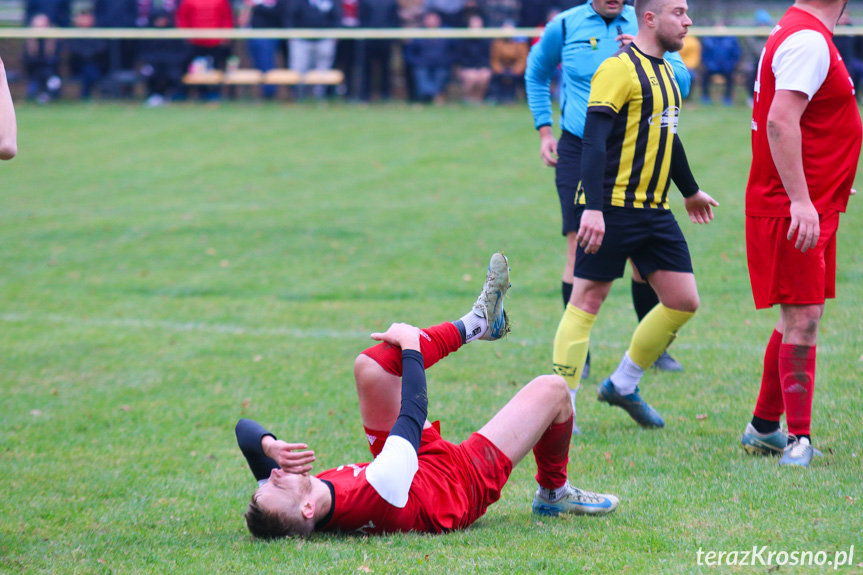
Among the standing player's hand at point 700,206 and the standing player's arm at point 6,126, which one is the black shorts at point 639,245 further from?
the standing player's arm at point 6,126

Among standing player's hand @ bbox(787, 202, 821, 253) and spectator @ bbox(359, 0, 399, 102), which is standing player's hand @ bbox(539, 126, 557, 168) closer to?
standing player's hand @ bbox(787, 202, 821, 253)

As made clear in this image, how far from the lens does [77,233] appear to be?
11727mm

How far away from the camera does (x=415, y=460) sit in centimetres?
370

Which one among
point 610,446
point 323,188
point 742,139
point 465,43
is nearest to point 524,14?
point 465,43

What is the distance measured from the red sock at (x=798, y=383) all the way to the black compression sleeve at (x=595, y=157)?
1208 mm

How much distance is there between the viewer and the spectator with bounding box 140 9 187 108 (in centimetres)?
2169

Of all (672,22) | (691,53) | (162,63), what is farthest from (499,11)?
(672,22)

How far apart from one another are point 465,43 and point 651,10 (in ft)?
53.9

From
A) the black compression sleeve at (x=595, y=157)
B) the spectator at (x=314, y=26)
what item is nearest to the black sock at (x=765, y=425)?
the black compression sleeve at (x=595, y=157)

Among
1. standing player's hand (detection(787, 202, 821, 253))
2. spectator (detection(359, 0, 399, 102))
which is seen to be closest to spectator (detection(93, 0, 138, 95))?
spectator (detection(359, 0, 399, 102))

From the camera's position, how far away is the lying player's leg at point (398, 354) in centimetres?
406

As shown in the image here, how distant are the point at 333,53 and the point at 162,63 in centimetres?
412

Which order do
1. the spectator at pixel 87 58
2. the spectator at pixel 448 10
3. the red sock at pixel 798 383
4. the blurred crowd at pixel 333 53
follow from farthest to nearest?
the spectator at pixel 87 58
the spectator at pixel 448 10
the blurred crowd at pixel 333 53
the red sock at pixel 798 383

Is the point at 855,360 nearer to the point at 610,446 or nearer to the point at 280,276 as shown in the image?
the point at 610,446
